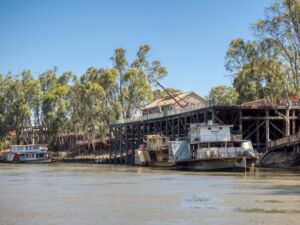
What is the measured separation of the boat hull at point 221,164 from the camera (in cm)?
5047

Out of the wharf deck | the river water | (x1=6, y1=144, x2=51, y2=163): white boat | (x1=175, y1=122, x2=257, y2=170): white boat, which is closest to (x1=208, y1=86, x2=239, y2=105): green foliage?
(x1=6, y1=144, x2=51, y2=163): white boat

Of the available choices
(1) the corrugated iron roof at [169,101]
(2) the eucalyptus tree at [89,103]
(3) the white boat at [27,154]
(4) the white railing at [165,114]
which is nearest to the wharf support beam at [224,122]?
(4) the white railing at [165,114]

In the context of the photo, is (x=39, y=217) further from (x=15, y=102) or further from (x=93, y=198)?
(x=15, y=102)

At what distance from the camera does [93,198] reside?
86.4 feet

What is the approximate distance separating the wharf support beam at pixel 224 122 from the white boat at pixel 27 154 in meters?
18.9

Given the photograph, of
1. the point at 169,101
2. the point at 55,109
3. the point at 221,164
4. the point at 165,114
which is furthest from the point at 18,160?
the point at 221,164

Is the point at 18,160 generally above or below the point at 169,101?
below

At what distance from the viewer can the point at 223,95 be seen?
10562 cm

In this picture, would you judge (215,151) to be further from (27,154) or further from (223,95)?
(27,154)

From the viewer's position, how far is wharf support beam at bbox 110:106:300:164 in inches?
2579

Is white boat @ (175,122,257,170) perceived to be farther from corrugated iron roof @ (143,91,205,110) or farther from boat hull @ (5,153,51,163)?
boat hull @ (5,153,51,163)

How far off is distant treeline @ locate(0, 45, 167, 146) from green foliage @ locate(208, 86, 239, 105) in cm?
1217

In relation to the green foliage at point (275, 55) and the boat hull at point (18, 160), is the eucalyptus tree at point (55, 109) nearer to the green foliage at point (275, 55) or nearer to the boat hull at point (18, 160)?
the boat hull at point (18, 160)

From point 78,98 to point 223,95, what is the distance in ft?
94.9
